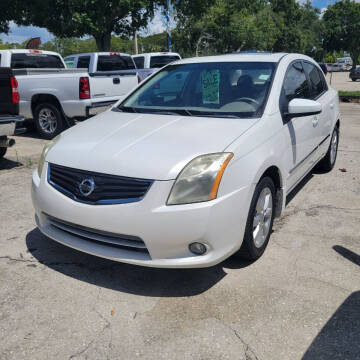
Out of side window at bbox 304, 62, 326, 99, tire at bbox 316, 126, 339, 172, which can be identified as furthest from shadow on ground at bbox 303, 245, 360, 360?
tire at bbox 316, 126, 339, 172

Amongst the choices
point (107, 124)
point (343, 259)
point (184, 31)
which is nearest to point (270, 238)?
point (343, 259)

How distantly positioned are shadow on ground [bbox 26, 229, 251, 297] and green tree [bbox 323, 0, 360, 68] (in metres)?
59.9

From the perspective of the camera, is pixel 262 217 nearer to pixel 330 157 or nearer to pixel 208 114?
pixel 208 114

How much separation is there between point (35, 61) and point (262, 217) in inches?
321

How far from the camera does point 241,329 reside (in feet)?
8.73

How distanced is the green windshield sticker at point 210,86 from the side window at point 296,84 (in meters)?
0.66

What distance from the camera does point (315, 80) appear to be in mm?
5207

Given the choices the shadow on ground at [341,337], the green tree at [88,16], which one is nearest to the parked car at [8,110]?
the shadow on ground at [341,337]

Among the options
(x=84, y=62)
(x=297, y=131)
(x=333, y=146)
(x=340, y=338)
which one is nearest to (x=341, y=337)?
(x=340, y=338)

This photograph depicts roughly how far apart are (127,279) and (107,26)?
18162 millimetres

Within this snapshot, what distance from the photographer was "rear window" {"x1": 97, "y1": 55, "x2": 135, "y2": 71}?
1141 cm

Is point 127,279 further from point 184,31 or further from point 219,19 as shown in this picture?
point 219,19

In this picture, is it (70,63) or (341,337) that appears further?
(70,63)

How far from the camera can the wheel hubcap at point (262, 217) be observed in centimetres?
335
